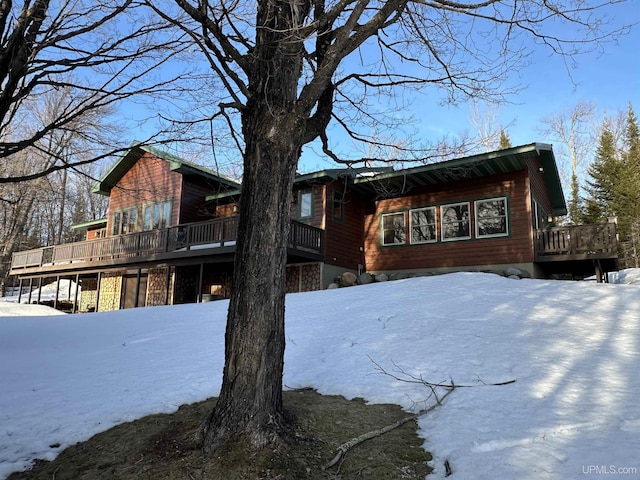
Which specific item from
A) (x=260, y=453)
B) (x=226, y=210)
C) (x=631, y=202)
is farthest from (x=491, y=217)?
(x=631, y=202)

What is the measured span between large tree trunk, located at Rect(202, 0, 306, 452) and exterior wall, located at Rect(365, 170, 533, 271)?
37.8 feet

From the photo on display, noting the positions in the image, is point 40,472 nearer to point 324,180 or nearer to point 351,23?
point 351,23

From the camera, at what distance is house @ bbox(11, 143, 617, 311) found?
13148 mm

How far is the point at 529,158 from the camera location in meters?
13.5

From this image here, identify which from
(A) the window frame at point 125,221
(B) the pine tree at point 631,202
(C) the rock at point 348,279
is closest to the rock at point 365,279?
(C) the rock at point 348,279

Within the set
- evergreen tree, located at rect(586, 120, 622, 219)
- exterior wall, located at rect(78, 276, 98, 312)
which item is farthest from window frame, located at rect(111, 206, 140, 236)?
evergreen tree, located at rect(586, 120, 622, 219)

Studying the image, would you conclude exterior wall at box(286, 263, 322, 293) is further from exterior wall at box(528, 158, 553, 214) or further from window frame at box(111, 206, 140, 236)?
window frame at box(111, 206, 140, 236)

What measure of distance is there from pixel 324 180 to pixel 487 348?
10654 mm

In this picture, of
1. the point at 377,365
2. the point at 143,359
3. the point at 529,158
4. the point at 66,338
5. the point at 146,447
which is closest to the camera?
the point at 146,447

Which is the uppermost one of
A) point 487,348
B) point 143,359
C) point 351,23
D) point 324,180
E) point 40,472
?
point 324,180

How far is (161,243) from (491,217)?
12221mm

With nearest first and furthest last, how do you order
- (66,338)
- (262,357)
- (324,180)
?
1. (262,357)
2. (66,338)
3. (324,180)

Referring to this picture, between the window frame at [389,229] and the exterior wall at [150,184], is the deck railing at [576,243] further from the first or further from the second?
the exterior wall at [150,184]

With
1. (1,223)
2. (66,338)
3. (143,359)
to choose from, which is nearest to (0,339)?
(66,338)
